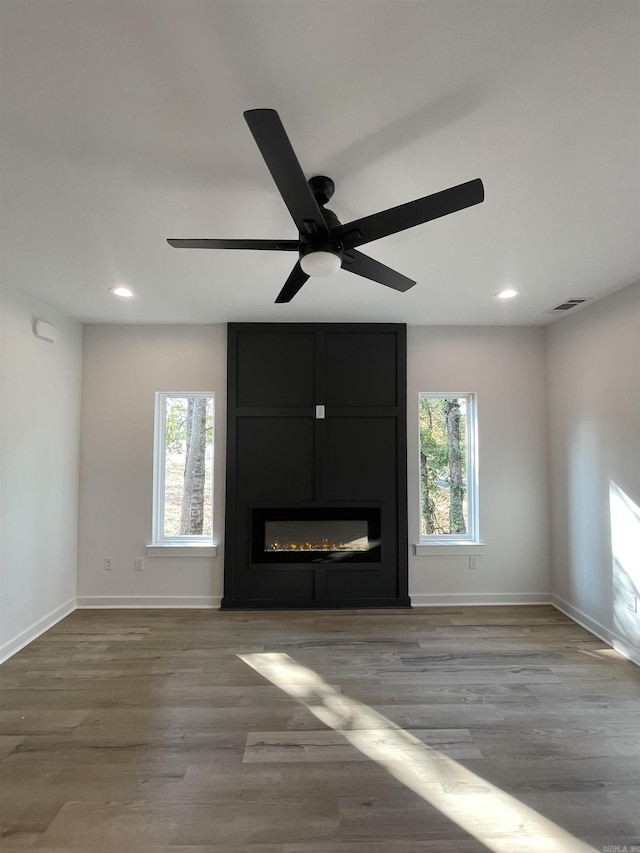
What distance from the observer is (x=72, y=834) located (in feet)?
5.00

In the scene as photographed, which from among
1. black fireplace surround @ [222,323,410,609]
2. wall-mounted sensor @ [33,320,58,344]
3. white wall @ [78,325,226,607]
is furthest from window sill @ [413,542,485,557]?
wall-mounted sensor @ [33,320,58,344]

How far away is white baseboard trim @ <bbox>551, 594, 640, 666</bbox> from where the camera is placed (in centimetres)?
279

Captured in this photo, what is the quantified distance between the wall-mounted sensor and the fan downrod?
254 cm

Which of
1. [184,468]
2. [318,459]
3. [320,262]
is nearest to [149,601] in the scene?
[184,468]

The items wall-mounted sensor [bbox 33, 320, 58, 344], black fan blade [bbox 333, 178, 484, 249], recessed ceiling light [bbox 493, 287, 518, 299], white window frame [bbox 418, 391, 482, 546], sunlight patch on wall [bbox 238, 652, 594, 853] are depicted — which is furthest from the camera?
white window frame [bbox 418, 391, 482, 546]

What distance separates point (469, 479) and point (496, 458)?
32 cm

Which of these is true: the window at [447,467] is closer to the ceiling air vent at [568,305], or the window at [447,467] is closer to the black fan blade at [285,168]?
the ceiling air vent at [568,305]

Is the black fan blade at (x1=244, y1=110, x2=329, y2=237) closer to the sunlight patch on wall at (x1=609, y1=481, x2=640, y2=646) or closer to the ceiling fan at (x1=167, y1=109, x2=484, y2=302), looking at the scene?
the ceiling fan at (x1=167, y1=109, x2=484, y2=302)

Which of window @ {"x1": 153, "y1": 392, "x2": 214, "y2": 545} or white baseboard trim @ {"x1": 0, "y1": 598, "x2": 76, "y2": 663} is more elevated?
window @ {"x1": 153, "y1": 392, "x2": 214, "y2": 545}

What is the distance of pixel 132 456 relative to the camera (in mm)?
3730

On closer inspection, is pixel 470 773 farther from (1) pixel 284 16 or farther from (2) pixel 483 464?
(1) pixel 284 16

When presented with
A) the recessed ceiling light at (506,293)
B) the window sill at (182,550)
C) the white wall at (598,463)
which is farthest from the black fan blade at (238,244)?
the window sill at (182,550)

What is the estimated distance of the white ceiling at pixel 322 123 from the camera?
1.07m

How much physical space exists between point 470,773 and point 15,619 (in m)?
3.06
